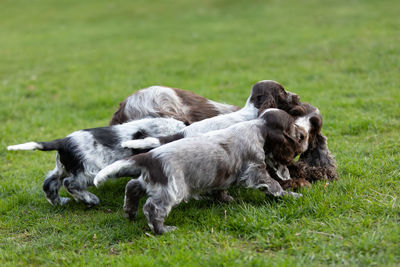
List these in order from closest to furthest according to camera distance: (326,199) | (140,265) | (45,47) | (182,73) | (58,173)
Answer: (140,265), (326,199), (58,173), (182,73), (45,47)

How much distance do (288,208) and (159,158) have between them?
1.29 meters

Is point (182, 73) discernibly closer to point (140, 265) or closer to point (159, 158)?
point (159, 158)

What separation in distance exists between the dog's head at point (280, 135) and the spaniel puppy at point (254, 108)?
0.53 metres

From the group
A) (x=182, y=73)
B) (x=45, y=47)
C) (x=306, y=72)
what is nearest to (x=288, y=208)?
(x=306, y=72)

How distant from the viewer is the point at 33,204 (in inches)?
211

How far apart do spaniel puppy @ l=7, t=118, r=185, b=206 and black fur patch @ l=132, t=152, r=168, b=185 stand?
884 millimetres

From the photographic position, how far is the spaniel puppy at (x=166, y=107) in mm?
5895

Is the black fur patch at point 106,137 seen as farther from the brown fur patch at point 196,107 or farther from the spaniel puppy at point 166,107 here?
the brown fur patch at point 196,107

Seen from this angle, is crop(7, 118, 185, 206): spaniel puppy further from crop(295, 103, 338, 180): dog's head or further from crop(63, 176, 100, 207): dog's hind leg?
crop(295, 103, 338, 180): dog's head

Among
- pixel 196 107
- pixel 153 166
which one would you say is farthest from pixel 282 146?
pixel 196 107

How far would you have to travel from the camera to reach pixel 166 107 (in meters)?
5.95

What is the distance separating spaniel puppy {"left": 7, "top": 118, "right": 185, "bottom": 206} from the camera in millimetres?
4996

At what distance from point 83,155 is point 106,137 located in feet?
1.05

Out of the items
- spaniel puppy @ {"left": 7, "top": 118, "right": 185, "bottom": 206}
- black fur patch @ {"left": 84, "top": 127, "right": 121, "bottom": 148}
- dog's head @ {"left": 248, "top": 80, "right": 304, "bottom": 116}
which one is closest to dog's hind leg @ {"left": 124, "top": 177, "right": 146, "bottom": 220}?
spaniel puppy @ {"left": 7, "top": 118, "right": 185, "bottom": 206}
